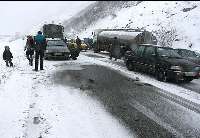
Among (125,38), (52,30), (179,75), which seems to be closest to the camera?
(179,75)

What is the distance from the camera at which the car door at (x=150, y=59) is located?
1696 centimetres

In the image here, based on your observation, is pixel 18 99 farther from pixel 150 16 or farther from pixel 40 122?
pixel 150 16

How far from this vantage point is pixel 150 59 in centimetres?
1730

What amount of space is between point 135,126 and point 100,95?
348 cm

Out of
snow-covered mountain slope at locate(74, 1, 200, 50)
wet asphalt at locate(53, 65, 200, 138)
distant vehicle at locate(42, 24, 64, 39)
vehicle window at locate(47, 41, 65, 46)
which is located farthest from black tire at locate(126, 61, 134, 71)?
distant vehicle at locate(42, 24, 64, 39)

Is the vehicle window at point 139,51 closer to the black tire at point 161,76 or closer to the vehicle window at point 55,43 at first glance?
the black tire at point 161,76

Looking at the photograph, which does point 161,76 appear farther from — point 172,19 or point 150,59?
point 172,19

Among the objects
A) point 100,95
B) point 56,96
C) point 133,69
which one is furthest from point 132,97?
point 133,69

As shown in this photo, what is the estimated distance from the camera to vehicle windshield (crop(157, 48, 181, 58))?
55.2 ft

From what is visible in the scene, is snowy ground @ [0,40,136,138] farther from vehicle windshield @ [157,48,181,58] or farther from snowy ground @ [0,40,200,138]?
vehicle windshield @ [157,48,181,58]

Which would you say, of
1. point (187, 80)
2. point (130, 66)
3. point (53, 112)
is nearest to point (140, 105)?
point (53, 112)

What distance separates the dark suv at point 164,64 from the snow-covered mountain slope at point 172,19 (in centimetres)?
1766

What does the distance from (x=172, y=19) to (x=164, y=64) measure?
3122 cm

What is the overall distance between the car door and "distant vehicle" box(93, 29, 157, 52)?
37.3ft
